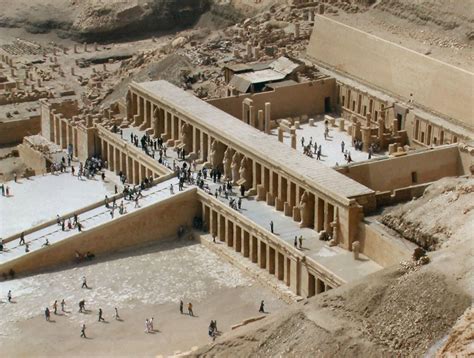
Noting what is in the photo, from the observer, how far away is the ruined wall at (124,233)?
64.0 metres

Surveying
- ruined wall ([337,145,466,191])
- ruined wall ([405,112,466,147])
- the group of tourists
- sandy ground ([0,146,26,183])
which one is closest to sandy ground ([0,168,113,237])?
sandy ground ([0,146,26,183])

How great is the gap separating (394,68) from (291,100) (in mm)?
6422

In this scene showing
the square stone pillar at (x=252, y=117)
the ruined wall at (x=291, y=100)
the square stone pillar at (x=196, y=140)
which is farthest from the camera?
the ruined wall at (x=291, y=100)

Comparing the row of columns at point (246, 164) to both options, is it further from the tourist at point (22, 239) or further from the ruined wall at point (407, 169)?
the tourist at point (22, 239)

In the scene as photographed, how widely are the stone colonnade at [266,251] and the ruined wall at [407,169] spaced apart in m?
5.89

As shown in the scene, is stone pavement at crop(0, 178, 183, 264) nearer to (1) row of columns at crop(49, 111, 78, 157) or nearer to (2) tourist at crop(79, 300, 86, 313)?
(2) tourist at crop(79, 300, 86, 313)

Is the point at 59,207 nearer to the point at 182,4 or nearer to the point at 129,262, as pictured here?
the point at 129,262

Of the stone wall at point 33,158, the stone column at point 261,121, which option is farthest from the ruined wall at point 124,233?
the stone wall at point 33,158

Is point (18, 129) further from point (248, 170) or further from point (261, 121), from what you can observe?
point (248, 170)

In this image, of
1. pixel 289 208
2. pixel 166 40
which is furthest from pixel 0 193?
pixel 166 40

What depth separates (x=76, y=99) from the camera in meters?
93.0

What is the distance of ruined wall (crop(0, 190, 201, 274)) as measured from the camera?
64.0 metres

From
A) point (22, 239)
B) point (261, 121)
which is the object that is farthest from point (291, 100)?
point (22, 239)

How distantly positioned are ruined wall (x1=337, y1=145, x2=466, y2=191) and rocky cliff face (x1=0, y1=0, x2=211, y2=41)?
52.5m
